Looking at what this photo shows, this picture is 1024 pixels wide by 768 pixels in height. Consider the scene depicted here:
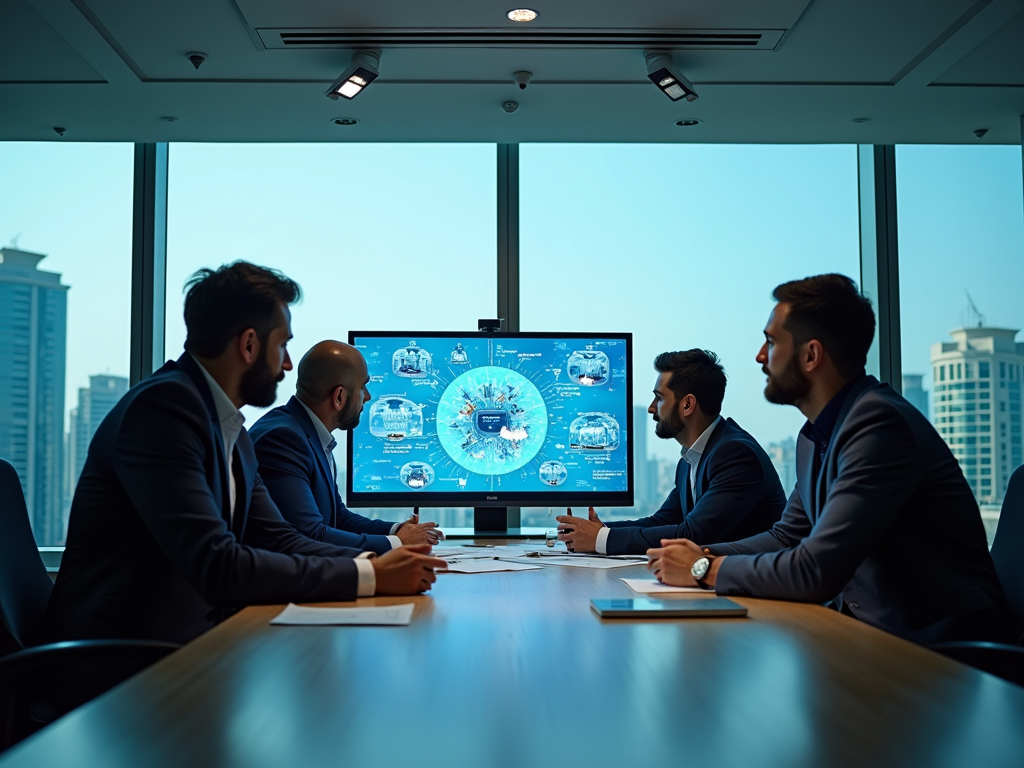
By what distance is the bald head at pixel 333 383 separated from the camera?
3146 millimetres

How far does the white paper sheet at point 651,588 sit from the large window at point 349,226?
6.84 ft

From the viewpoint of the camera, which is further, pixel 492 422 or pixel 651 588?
pixel 492 422

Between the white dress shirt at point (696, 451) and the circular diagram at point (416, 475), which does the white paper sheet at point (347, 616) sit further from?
the white dress shirt at point (696, 451)

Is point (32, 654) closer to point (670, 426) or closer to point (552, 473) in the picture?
point (552, 473)

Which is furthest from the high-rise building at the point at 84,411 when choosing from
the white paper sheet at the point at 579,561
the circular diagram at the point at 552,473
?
the white paper sheet at the point at 579,561

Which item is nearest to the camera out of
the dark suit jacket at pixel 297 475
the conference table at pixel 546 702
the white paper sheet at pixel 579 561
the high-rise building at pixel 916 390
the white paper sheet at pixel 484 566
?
the conference table at pixel 546 702

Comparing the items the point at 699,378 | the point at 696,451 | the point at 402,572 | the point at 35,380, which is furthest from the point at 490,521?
the point at 35,380

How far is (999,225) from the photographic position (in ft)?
14.9

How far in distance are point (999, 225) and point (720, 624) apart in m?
3.77

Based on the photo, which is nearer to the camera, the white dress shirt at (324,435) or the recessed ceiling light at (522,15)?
the recessed ceiling light at (522,15)

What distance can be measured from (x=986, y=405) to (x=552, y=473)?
2.57 meters

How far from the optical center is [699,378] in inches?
133

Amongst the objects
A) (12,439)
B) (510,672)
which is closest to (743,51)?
(510,672)

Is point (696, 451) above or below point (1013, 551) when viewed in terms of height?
above
